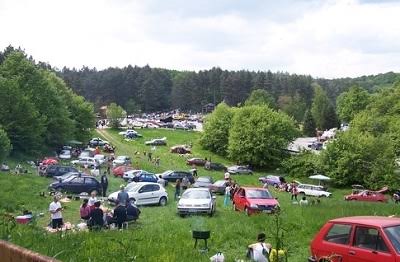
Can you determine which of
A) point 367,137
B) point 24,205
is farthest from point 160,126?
point 24,205

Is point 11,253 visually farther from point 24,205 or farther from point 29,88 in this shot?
point 29,88

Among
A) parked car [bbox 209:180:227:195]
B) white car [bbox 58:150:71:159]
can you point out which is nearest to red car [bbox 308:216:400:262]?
parked car [bbox 209:180:227:195]

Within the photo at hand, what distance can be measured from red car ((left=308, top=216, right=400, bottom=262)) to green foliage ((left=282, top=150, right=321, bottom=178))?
5498cm

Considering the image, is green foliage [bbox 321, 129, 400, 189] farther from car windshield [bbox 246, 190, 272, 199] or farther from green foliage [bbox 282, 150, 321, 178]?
car windshield [bbox 246, 190, 272, 199]

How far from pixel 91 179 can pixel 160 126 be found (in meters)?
91.1

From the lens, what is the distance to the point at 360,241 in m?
11.5

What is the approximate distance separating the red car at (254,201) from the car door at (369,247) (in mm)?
12400

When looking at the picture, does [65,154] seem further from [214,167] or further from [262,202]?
[262,202]

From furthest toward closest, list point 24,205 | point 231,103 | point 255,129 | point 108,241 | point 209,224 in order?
point 231,103, point 255,129, point 24,205, point 209,224, point 108,241

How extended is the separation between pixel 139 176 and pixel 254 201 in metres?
20.9

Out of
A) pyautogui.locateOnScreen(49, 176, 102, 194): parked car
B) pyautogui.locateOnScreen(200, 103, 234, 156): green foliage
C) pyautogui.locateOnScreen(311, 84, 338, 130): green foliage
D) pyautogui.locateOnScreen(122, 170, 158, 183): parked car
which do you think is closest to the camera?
pyautogui.locateOnScreen(49, 176, 102, 194): parked car

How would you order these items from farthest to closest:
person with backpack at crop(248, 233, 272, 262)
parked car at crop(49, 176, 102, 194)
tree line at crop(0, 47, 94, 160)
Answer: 1. tree line at crop(0, 47, 94, 160)
2. parked car at crop(49, 176, 102, 194)
3. person with backpack at crop(248, 233, 272, 262)

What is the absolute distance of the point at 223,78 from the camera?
17900 cm

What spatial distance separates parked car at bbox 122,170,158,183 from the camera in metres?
43.8
